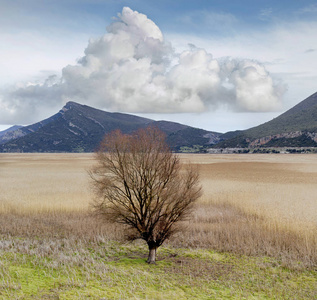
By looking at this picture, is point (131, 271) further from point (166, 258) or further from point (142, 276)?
point (166, 258)

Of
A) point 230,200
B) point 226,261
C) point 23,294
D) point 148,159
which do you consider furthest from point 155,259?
point 230,200

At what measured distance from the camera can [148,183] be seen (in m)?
15.1

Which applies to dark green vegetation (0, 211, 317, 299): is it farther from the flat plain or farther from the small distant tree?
the small distant tree

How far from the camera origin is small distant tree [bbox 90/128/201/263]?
1494cm

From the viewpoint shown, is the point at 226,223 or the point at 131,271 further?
the point at 226,223

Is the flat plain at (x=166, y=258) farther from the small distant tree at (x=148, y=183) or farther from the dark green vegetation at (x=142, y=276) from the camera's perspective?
the small distant tree at (x=148, y=183)

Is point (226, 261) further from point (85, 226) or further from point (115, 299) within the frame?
point (85, 226)

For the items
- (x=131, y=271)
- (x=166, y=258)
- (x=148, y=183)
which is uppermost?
(x=148, y=183)

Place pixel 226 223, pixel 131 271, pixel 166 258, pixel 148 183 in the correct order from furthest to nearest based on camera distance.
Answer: pixel 226 223
pixel 166 258
pixel 148 183
pixel 131 271

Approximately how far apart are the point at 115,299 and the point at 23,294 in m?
2.96

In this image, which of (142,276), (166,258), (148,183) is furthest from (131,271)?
(148,183)

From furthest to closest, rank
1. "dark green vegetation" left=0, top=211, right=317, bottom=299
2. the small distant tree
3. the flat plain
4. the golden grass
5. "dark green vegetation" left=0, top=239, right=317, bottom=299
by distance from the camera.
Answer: the golden grass
the small distant tree
the flat plain
"dark green vegetation" left=0, top=211, right=317, bottom=299
"dark green vegetation" left=0, top=239, right=317, bottom=299

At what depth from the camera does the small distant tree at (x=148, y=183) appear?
14938 millimetres

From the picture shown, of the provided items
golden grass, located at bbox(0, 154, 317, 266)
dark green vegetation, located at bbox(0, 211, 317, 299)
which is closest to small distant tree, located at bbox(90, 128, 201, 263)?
dark green vegetation, located at bbox(0, 211, 317, 299)
